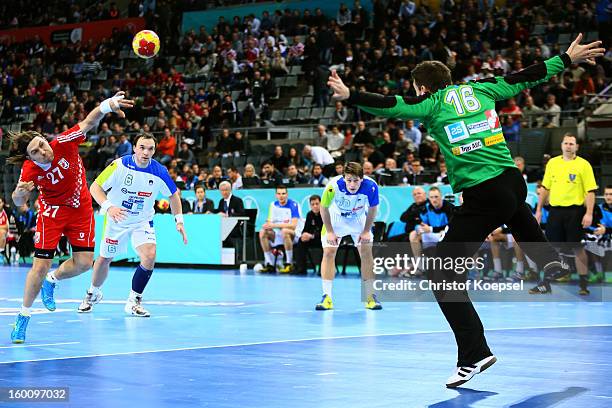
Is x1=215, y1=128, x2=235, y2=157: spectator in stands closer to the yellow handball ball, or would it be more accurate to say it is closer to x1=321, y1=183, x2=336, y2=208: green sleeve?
the yellow handball ball

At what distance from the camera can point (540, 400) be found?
17.4 feet

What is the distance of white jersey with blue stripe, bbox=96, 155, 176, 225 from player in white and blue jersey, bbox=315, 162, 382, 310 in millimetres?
2041

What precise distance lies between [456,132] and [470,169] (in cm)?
26

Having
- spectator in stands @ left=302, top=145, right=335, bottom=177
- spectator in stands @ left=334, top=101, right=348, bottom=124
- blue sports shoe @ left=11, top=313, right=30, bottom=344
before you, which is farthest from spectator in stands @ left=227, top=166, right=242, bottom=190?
blue sports shoe @ left=11, top=313, right=30, bottom=344

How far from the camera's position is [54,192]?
8.89 meters

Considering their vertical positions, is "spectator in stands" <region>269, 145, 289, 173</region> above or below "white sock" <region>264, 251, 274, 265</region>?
above

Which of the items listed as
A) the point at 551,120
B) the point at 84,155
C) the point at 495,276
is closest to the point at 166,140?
the point at 84,155

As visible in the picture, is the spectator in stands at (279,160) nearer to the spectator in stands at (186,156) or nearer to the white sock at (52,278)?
the spectator in stands at (186,156)

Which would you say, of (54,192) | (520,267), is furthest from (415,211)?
(54,192)

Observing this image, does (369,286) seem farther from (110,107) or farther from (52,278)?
(110,107)

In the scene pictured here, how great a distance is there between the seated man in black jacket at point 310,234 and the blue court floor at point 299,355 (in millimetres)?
5590

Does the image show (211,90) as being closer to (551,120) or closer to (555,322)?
(551,120)

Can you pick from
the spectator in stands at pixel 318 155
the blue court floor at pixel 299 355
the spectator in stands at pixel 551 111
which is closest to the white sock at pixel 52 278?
the blue court floor at pixel 299 355

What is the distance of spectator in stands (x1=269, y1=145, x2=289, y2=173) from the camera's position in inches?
850
